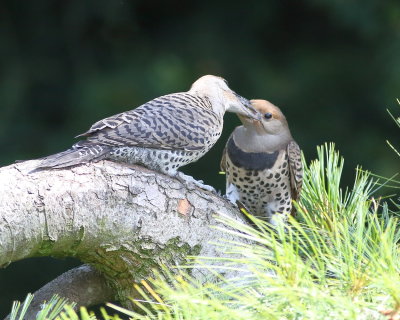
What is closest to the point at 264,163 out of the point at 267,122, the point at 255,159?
the point at 255,159

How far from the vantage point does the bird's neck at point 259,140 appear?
2744mm

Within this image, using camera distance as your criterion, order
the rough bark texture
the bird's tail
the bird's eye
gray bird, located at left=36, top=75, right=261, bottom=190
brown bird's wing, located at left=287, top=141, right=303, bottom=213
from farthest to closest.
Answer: the bird's eye < brown bird's wing, located at left=287, top=141, right=303, bottom=213 < gray bird, located at left=36, top=75, right=261, bottom=190 < the bird's tail < the rough bark texture

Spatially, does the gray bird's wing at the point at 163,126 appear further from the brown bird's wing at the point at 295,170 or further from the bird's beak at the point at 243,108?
the brown bird's wing at the point at 295,170

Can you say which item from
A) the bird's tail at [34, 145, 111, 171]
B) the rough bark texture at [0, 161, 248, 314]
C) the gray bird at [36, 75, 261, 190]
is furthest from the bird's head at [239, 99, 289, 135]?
the bird's tail at [34, 145, 111, 171]

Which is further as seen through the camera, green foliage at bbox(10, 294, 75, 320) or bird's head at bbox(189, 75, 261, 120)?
bird's head at bbox(189, 75, 261, 120)

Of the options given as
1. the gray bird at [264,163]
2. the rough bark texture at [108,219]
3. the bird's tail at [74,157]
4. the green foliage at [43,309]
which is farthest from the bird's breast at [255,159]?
the green foliage at [43,309]

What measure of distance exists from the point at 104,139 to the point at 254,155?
0.66m

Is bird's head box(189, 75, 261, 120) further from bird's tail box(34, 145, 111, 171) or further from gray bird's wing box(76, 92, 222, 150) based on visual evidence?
bird's tail box(34, 145, 111, 171)

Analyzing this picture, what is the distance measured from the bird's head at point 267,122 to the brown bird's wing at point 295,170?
7 cm

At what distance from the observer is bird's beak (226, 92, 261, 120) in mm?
2734

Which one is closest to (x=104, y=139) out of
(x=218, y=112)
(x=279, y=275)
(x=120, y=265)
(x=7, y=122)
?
(x=120, y=265)

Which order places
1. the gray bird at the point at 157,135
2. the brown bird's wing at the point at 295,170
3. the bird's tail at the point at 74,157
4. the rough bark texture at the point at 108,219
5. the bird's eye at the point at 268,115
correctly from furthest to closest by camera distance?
the bird's eye at the point at 268,115
the brown bird's wing at the point at 295,170
the gray bird at the point at 157,135
the bird's tail at the point at 74,157
the rough bark texture at the point at 108,219

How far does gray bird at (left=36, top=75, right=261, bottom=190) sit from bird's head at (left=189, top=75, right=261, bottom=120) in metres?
0.03

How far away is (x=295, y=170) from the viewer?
269 centimetres
